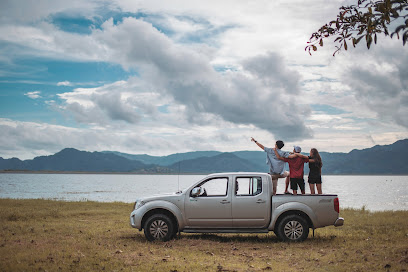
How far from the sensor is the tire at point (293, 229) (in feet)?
39.7

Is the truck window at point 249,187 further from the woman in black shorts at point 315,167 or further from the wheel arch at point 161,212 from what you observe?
the woman in black shorts at point 315,167

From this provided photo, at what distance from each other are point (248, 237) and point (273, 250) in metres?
2.62

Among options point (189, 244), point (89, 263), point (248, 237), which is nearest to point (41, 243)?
point (89, 263)

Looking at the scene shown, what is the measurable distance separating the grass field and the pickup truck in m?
0.43

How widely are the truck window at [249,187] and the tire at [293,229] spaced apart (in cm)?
114

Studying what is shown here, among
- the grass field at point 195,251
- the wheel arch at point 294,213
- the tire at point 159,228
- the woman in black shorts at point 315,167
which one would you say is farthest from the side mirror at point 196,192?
the woman in black shorts at point 315,167

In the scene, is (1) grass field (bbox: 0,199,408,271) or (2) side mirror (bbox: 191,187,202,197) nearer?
(1) grass field (bbox: 0,199,408,271)

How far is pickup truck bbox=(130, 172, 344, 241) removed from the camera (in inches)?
477

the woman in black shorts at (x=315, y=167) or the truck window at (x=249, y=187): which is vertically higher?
the woman in black shorts at (x=315, y=167)

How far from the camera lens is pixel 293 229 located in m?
12.2

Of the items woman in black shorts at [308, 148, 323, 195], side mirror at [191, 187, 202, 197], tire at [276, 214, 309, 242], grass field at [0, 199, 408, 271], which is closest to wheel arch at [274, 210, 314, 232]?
tire at [276, 214, 309, 242]

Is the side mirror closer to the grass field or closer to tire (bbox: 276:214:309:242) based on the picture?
the grass field

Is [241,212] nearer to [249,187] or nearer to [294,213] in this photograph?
[249,187]

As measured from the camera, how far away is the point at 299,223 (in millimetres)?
12141
